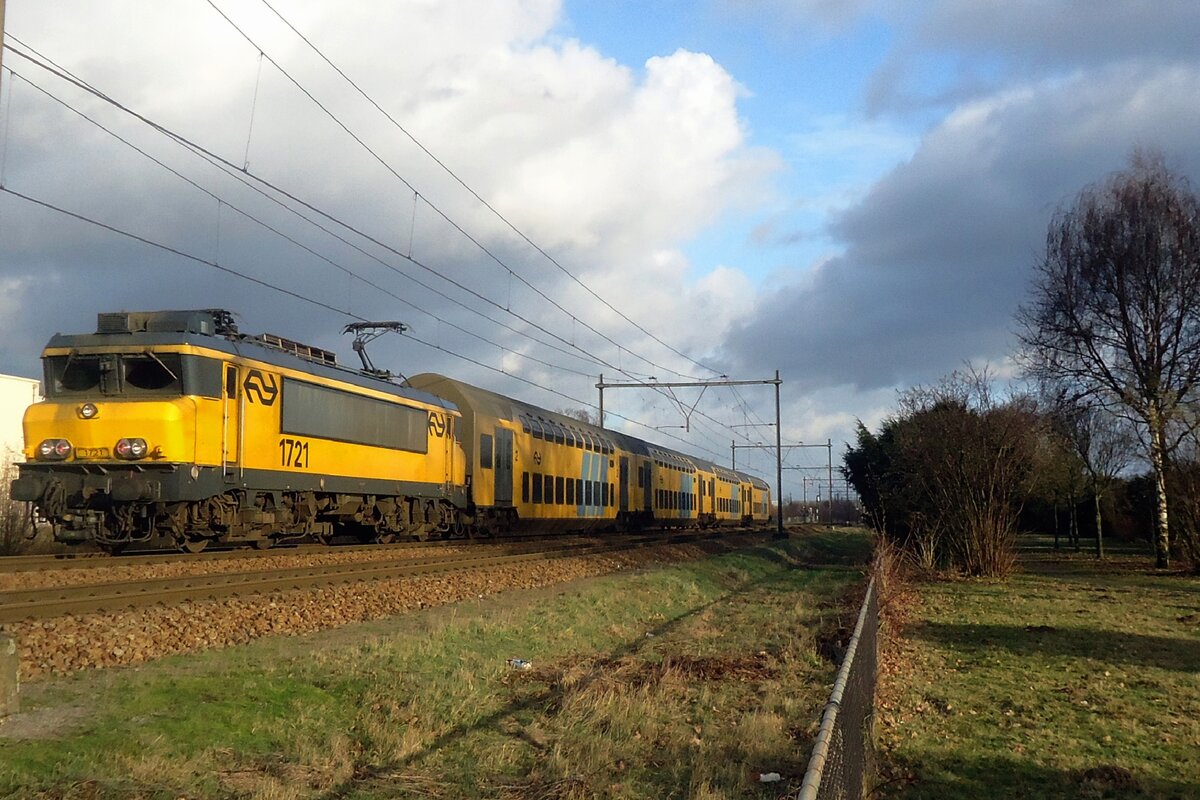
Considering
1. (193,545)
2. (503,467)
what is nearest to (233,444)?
Answer: (193,545)

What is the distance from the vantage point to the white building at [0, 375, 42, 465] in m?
31.0

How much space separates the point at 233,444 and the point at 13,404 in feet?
67.5

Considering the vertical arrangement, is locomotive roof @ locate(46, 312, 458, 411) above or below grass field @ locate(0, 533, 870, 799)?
above

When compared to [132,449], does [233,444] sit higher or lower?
higher

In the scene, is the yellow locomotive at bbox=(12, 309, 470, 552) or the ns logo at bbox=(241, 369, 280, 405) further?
the ns logo at bbox=(241, 369, 280, 405)

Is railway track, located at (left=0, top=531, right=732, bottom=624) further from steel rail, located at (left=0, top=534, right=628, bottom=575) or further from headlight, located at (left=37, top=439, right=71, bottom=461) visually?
headlight, located at (left=37, top=439, right=71, bottom=461)

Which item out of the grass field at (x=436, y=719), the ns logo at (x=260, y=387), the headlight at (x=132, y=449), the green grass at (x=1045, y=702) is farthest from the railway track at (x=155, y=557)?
the green grass at (x=1045, y=702)

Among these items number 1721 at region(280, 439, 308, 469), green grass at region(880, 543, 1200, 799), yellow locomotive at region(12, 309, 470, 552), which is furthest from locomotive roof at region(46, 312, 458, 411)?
green grass at region(880, 543, 1200, 799)

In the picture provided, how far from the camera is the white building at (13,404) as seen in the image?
3105cm

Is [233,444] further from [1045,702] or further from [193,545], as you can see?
[1045,702]

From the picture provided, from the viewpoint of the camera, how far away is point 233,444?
15.9m

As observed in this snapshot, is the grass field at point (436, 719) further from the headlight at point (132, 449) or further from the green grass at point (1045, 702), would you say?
the headlight at point (132, 449)

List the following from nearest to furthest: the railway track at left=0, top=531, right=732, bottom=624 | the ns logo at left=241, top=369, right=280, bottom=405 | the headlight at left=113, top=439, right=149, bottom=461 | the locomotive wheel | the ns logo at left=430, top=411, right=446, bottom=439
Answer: the railway track at left=0, top=531, right=732, bottom=624 → the headlight at left=113, top=439, right=149, bottom=461 → the ns logo at left=241, top=369, right=280, bottom=405 → the locomotive wheel → the ns logo at left=430, top=411, right=446, bottom=439

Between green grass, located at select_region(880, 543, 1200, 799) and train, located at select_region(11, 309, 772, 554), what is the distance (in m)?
10.7
